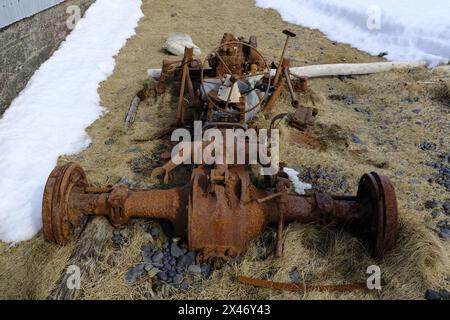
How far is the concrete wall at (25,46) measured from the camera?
584 centimetres

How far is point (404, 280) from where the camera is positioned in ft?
10.5

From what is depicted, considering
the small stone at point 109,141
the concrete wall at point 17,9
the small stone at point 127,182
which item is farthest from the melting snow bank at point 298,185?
the concrete wall at point 17,9

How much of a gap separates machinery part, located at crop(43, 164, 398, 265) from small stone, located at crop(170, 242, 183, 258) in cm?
16

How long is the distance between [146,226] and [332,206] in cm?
188

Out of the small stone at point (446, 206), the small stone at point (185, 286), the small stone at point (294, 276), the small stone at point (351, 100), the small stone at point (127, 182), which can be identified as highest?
the small stone at point (351, 100)

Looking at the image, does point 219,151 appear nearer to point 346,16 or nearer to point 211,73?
point 211,73

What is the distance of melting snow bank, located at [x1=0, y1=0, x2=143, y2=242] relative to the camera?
406 centimetres

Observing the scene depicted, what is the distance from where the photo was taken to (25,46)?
6.59 m

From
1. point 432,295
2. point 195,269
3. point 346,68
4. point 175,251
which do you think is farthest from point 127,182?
point 346,68

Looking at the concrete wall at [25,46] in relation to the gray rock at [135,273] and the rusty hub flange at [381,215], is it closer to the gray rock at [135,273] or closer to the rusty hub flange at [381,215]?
the gray rock at [135,273]

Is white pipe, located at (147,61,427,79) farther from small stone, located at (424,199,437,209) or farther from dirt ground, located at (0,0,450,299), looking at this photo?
small stone, located at (424,199,437,209)

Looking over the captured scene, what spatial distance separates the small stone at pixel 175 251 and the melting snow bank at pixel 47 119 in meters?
1.52

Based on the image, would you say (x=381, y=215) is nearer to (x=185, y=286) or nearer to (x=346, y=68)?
(x=185, y=286)

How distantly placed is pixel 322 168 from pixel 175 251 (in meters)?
2.46
